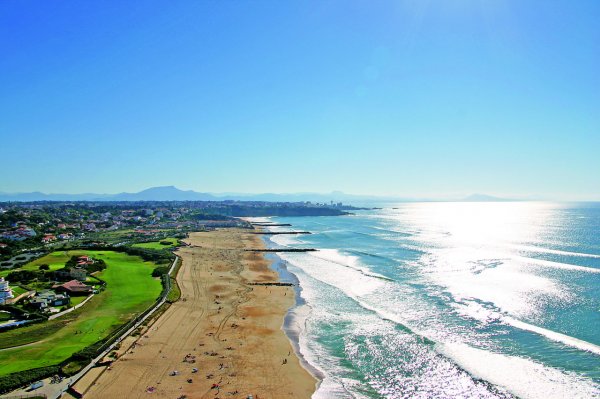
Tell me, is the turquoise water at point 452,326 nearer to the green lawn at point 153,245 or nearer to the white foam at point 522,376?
the white foam at point 522,376

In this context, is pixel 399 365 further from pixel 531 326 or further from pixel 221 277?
pixel 221 277

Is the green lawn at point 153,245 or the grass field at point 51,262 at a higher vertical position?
the grass field at point 51,262

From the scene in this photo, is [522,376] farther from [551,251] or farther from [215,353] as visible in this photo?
[551,251]

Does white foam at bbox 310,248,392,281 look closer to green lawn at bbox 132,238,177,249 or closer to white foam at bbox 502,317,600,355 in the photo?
white foam at bbox 502,317,600,355

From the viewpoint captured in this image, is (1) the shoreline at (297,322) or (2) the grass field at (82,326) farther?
(1) the shoreline at (297,322)

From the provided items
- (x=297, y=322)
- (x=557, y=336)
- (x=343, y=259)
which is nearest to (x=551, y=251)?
(x=343, y=259)

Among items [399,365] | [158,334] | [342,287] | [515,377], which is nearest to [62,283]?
[158,334]

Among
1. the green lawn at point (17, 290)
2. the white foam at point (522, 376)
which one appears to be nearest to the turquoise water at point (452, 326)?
the white foam at point (522, 376)

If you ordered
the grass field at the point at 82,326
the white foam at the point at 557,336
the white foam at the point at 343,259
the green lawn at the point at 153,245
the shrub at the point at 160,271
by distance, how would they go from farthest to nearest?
the green lawn at the point at 153,245 → the white foam at the point at 343,259 → the shrub at the point at 160,271 → the white foam at the point at 557,336 → the grass field at the point at 82,326
